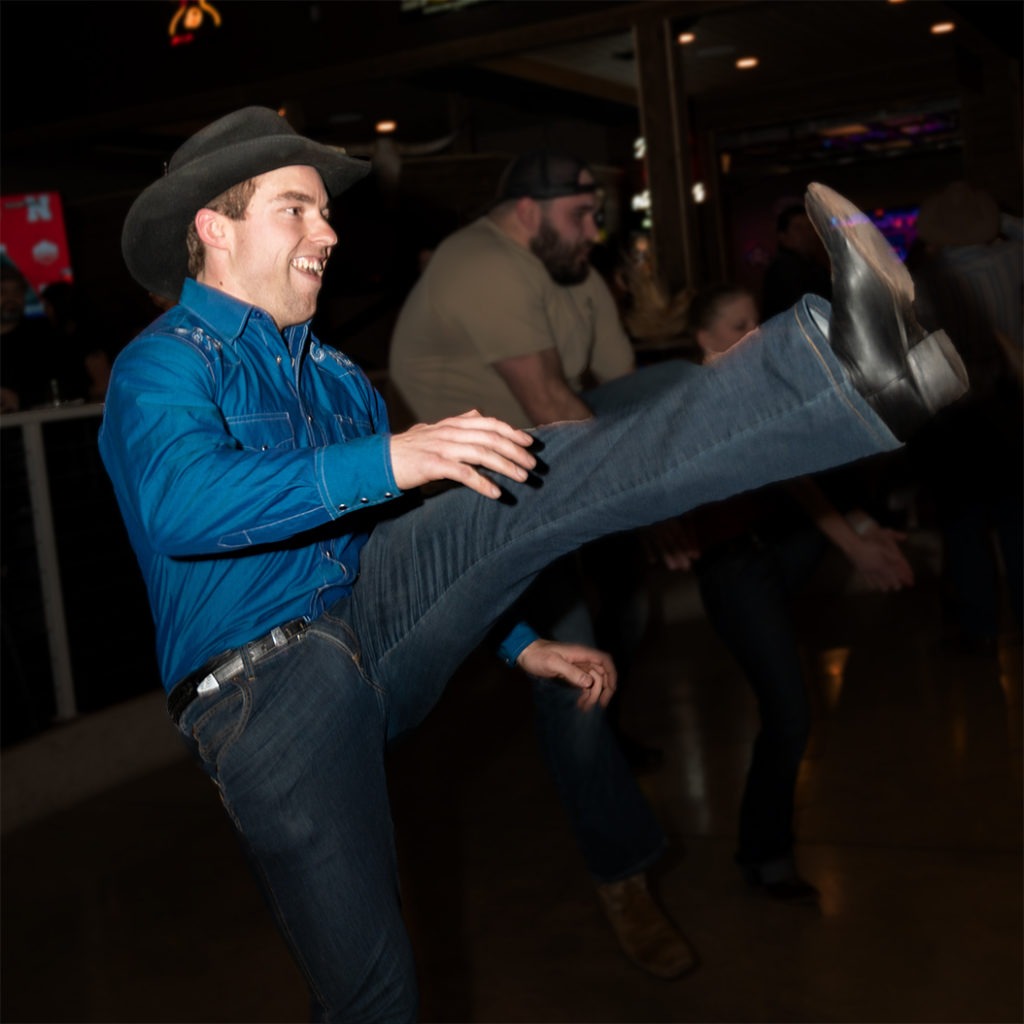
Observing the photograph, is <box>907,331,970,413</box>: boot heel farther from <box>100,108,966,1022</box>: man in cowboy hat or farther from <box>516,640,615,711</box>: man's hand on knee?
<box>516,640,615,711</box>: man's hand on knee

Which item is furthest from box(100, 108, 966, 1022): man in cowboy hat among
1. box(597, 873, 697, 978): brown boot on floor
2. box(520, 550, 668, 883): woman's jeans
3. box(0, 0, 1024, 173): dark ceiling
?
box(0, 0, 1024, 173): dark ceiling

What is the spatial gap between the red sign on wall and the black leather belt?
12.4 m

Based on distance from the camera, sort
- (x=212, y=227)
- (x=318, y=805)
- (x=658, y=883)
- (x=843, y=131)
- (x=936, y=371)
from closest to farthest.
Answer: (x=936, y=371), (x=318, y=805), (x=212, y=227), (x=658, y=883), (x=843, y=131)

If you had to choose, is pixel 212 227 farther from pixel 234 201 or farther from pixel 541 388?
pixel 541 388

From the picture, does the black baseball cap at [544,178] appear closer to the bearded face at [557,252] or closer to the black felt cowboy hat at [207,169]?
the bearded face at [557,252]

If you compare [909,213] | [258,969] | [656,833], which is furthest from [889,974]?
[909,213]

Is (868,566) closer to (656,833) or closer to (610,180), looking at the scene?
(656,833)

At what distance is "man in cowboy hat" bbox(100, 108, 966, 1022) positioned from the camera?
149 cm

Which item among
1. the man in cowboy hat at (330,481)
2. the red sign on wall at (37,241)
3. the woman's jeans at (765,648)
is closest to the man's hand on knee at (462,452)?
the man in cowboy hat at (330,481)

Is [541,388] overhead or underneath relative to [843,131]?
underneath

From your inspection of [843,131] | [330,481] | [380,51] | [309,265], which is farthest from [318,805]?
[843,131]

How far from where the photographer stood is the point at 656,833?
3238 millimetres

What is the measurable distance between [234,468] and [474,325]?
1997 mm

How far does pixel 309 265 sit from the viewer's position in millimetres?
1877
